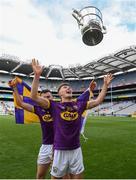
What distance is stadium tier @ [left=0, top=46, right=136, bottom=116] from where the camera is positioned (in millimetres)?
75062

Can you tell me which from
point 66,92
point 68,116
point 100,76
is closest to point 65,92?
point 66,92

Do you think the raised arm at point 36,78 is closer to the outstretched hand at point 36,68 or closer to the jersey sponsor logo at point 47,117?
the outstretched hand at point 36,68

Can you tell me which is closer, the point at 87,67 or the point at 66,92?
the point at 66,92

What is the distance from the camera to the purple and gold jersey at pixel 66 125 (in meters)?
4.89

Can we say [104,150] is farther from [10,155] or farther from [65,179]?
[65,179]

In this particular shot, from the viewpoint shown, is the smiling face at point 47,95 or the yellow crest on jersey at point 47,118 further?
the smiling face at point 47,95

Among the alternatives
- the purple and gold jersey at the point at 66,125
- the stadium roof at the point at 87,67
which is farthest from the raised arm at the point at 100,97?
the stadium roof at the point at 87,67

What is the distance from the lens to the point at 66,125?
16.1ft

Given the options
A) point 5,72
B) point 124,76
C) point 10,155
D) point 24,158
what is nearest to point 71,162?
point 24,158

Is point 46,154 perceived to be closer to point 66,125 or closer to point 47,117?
point 47,117

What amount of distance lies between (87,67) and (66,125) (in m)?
78.6

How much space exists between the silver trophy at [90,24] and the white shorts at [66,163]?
353 inches

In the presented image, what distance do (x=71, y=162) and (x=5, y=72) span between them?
92257mm

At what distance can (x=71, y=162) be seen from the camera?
191 inches
